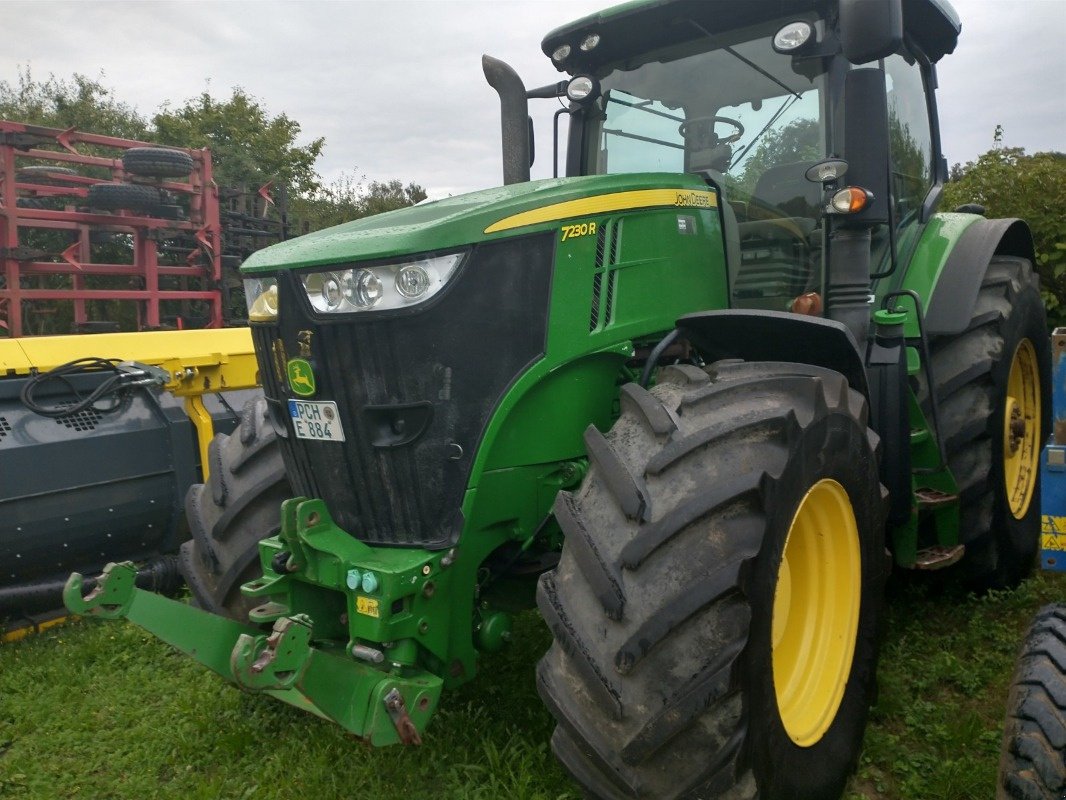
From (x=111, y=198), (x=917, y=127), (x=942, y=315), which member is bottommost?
(x=942, y=315)

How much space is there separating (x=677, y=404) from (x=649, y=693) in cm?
70

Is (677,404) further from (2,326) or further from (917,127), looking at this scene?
(2,326)

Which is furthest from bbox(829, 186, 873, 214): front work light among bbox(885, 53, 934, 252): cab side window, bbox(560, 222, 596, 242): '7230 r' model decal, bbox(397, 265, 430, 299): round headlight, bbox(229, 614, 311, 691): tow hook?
bbox(229, 614, 311, 691): tow hook

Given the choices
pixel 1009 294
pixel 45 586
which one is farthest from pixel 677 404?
pixel 45 586

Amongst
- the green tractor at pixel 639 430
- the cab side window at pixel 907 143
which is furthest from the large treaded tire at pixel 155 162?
the cab side window at pixel 907 143

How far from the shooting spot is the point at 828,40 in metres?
3.10

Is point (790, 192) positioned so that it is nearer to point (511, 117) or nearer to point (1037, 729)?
point (511, 117)

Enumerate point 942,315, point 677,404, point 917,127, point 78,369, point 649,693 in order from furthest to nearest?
point 78,369, point 917,127, point 942,315, point 677,404, point 649,693

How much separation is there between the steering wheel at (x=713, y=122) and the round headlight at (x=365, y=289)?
1637 millimetres

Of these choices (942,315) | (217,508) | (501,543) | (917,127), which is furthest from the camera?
(917,127)

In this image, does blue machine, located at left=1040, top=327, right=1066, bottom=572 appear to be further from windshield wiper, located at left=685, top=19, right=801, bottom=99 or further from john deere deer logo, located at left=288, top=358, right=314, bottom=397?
john deere deer logo, located at left=288, top=358, right=314, bottom=397

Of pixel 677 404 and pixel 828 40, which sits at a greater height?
pixel 828 40

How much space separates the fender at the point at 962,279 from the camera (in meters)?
3.52

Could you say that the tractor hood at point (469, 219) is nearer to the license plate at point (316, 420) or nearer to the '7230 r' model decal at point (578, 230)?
the '7230 r' model decal at point (578, 230)
